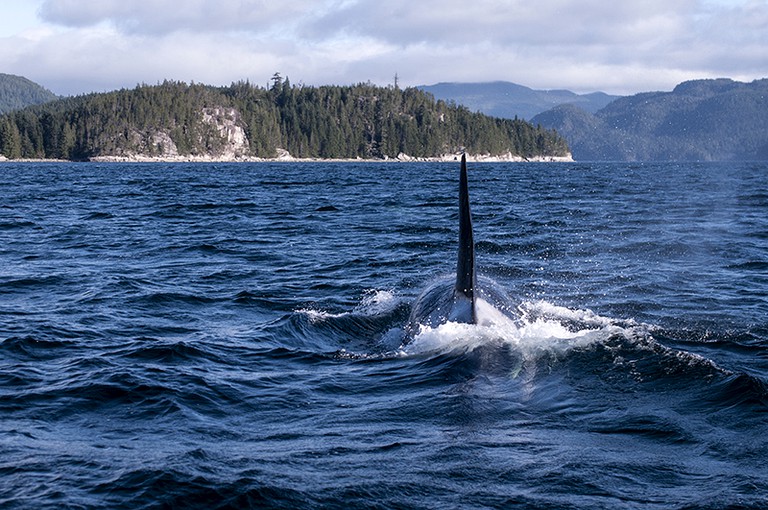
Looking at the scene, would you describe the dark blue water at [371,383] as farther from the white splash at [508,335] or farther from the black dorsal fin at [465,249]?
the black dorsal fin at [465,249]

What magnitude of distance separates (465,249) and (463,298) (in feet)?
2.85

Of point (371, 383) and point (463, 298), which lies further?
point (463, 298)

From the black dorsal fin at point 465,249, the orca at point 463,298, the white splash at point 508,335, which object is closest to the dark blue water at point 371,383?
the white splash at point 508,335

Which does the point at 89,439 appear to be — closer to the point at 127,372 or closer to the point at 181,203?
the point at 127,372

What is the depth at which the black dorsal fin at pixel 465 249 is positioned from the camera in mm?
11727

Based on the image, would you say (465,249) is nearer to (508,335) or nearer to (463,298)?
(463,298)

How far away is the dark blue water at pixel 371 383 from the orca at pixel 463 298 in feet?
1.18

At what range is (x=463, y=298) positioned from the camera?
1241 centimetres

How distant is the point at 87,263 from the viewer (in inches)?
830

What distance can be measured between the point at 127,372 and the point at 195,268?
1033 cm

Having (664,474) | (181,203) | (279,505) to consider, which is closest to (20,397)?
(279,505)

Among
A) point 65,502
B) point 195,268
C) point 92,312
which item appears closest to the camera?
point 65,502

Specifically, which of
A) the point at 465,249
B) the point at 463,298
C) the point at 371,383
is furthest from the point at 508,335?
the point at 371,383

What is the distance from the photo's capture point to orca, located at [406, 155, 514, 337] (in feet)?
38.7
